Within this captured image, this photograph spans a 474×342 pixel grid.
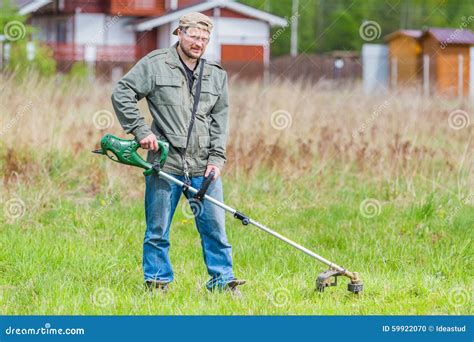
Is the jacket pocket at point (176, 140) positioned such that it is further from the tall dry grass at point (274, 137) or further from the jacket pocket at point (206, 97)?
the tall dry grass at point (274, 137)

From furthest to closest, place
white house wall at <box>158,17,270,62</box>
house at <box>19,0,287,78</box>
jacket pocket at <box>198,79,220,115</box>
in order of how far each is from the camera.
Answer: white house wall at <box>158,17,270,62</box>
house at <box>19,0,287,78</box>
jacket pocket at <box>198,79,220,115</box>

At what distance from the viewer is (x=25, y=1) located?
102ft

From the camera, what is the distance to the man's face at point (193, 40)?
5.12 metres

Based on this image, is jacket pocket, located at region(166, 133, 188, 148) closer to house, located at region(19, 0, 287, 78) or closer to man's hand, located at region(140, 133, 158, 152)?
man's hand, located at region(140, 133, 158, 152)

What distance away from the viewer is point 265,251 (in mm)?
6473

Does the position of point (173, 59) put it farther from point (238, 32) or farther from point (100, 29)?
point (100, 29)

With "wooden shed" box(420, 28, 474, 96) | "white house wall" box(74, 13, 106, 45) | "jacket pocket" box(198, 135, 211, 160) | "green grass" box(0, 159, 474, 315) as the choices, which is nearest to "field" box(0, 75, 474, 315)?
"green grass" box(0, 159, 474, 315)

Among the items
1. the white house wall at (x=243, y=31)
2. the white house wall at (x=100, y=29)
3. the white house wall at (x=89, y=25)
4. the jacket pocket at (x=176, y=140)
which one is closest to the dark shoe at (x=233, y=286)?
the jacket pocket at (x=176, y=140)

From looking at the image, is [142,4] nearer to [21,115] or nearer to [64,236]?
[21,115]

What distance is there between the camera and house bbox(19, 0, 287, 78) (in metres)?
31.3

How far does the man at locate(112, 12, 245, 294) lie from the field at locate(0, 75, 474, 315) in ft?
0.79

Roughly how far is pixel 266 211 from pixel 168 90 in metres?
2.73

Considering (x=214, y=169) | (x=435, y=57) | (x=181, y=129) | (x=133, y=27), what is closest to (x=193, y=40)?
(x=181, y=129)
